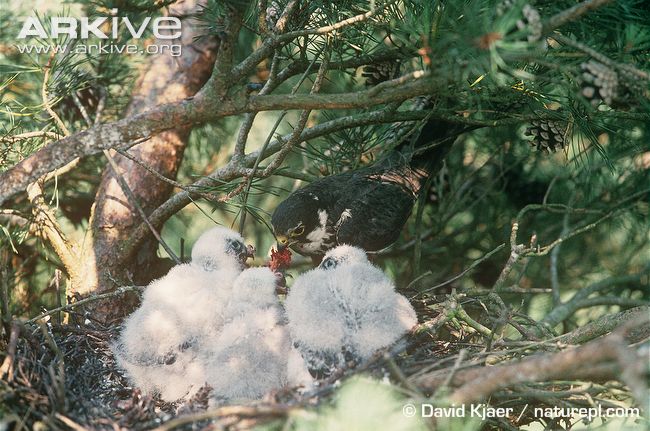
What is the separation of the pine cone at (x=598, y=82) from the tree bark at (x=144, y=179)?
1.58 metres

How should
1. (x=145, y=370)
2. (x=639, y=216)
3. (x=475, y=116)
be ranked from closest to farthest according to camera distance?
(x=145, y=370), (x=475, y=116), (x=639, y=216)

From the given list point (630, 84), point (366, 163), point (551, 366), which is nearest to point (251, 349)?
point (551, 366)

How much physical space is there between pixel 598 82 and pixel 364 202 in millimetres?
1595

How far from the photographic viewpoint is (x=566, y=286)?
13.5ft

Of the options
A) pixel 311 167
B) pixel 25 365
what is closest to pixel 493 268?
pixel 311 167

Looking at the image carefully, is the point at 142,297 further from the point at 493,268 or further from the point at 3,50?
the point at 493,268

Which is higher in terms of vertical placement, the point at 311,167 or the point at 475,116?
the point at 475,116

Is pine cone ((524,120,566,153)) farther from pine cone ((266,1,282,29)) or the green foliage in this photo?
the green foliage

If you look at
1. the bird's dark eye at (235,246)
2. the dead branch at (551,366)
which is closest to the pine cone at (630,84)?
the dead branch at (551,366)

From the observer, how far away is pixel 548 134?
2.36 m

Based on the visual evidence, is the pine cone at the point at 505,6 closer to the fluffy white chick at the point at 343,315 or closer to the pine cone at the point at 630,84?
the pine cone at the point at 630,84

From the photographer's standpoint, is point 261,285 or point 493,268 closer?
point 261,285

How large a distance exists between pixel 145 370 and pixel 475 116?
1.63 metres

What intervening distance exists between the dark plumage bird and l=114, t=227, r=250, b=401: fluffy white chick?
2.45 ft
